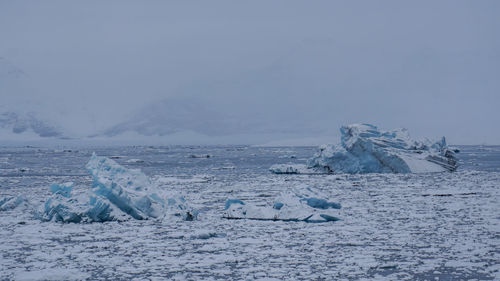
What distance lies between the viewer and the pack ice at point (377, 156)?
20.2m

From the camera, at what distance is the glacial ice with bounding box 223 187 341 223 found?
9273 mm

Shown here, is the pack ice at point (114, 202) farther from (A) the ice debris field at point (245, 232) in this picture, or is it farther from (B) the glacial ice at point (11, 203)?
(B) the glacial ice at point (11, 203)

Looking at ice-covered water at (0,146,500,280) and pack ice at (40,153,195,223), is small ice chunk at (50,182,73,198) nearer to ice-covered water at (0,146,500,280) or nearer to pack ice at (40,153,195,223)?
pack ice at (40,153,195,223)

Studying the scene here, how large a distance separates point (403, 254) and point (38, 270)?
3.78 meters

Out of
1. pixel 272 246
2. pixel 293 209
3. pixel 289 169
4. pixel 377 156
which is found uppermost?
pixel 377 156

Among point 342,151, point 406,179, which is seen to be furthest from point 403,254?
point 342,151

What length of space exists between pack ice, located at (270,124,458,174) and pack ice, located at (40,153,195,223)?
1098cm

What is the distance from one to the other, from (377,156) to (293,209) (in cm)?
→ 1149

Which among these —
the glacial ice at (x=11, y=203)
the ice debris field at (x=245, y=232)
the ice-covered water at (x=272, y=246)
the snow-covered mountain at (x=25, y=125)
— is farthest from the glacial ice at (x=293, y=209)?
→ the snow-covered mountain at (x=25, y=125)

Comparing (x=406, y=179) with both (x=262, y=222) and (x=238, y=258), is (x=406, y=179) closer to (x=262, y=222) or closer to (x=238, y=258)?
(x=262, y=222)

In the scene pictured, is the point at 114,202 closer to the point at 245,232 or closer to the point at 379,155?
the point at 245,232

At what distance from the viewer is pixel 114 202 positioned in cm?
959

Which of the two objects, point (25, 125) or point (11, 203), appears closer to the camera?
point (11, 203)

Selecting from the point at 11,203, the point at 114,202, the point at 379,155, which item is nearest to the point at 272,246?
the point at 114,202
